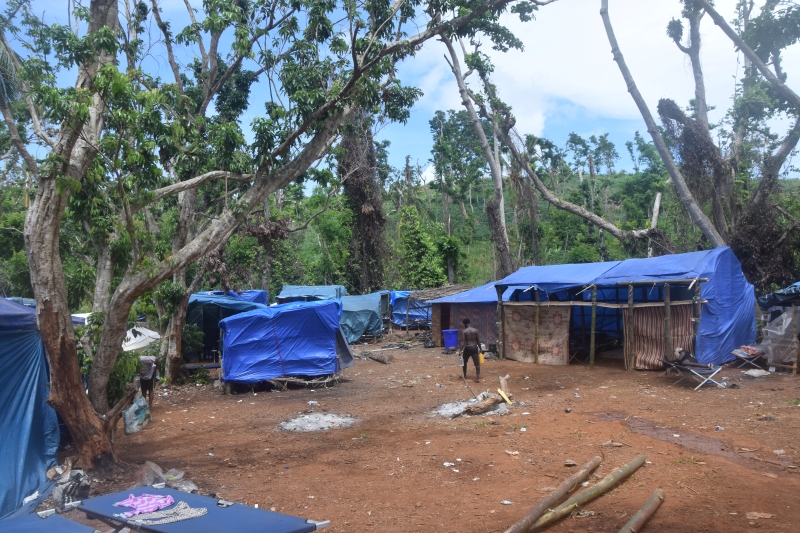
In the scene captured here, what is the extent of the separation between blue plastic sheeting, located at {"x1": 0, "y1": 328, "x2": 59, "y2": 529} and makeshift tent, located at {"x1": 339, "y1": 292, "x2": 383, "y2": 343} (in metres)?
16.5

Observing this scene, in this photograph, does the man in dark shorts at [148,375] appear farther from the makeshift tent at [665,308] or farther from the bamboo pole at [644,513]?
the makeshift tent at [665,308]

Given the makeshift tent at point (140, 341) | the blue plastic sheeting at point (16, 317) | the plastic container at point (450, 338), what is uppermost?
the blue plastic sheeting at point (16, 317)

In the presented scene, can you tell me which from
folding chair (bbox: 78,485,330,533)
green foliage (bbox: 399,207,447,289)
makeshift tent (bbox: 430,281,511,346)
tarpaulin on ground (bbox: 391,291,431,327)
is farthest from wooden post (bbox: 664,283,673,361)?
green foliage (bbox: 399,207,447,289)

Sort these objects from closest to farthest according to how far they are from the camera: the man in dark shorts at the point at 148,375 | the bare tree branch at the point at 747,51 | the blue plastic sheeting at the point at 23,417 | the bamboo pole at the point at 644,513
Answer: the bamboo pole at the point at 644,513
the blue plastic sheeting at the point at 23,417
the man in dark shorts at the point at 148,375
the bare tree branch at the point at 747,51

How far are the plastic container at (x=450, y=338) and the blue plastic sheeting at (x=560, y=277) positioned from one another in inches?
132

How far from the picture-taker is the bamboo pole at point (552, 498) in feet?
15.0

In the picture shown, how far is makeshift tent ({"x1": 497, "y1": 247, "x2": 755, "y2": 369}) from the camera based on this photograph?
1259 centimetres

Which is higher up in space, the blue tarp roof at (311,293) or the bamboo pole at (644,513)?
the blue tarp roof at (311,293)

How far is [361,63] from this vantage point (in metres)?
8.73

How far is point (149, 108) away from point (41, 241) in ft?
6.42

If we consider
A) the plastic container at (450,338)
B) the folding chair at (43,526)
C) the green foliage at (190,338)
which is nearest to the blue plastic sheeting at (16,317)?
the folding chair at (43,526)

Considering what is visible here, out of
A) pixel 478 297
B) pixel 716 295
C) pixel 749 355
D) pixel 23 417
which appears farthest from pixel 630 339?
pixel 23 417

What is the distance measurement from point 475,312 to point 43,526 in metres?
16.4

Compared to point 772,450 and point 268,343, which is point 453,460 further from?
point 268,343
